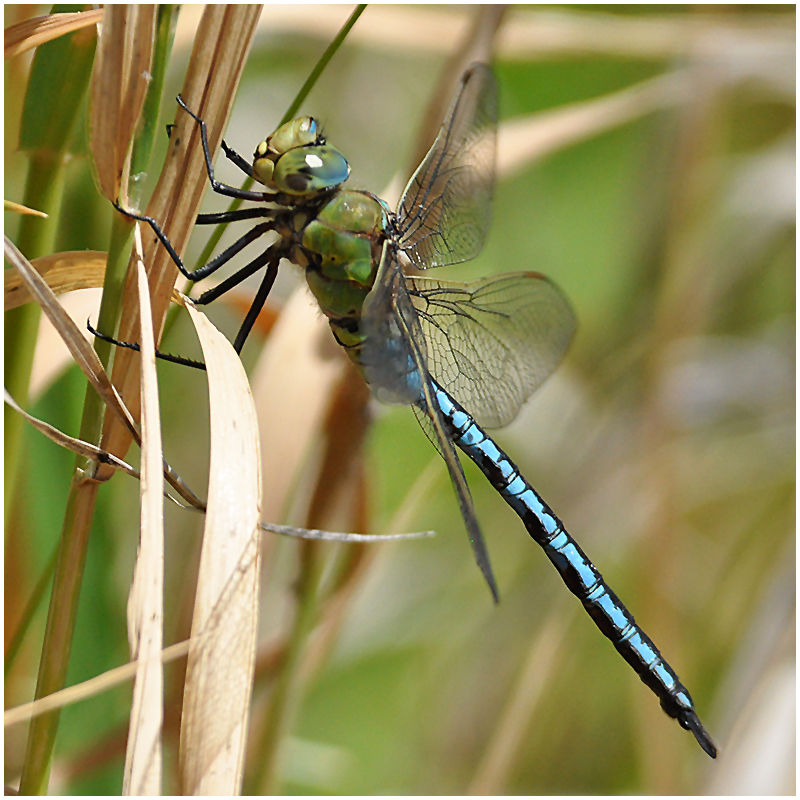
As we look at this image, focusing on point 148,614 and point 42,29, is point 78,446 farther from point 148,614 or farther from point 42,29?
point 42,29

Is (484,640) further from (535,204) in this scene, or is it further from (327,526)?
(535,204)

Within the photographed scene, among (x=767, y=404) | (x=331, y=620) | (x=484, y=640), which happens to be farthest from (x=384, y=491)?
(x=767, y=404)

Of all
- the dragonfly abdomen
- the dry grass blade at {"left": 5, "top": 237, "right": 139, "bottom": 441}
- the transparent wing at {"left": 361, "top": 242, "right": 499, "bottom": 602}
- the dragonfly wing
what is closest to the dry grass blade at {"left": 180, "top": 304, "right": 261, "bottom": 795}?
the dry grass blade at {"left": 5, "top": 237, "right": 139, "bottom": 441}

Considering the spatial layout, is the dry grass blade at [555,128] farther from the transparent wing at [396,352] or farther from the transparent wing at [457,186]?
the transparent wing at [396,352]

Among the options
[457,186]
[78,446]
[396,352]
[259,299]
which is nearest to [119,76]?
[78,446]

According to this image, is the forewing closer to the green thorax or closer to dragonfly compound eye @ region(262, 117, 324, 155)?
the green thorax

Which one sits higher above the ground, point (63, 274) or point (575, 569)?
point (63, 274)
